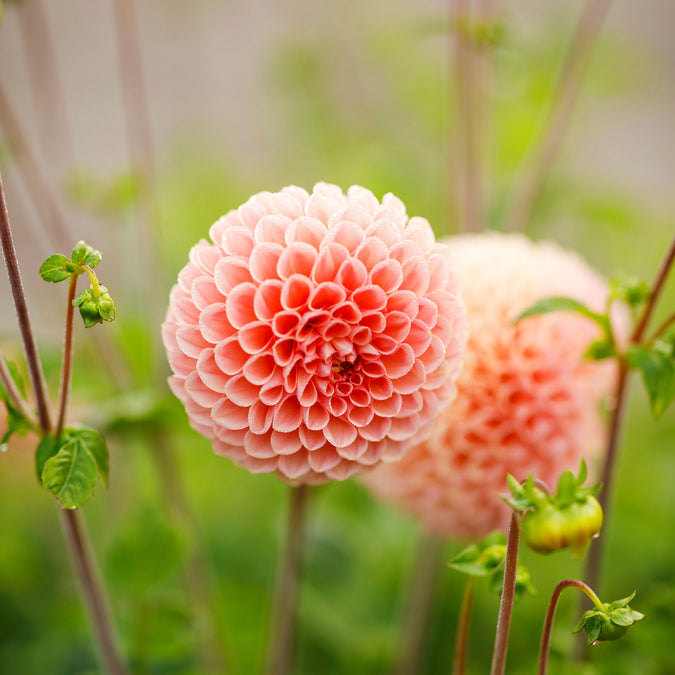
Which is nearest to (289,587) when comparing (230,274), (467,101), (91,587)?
(91,587)

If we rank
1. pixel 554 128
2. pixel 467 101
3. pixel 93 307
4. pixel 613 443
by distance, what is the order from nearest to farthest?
pixel 93 307 < pixel 613 443 < pixel 467 101 < pixel 554 128

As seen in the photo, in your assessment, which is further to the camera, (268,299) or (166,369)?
(166,369)

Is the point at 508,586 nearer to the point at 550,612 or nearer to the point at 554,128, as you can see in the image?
the point at 550,612

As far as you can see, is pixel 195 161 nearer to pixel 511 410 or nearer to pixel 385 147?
pixel 385 147

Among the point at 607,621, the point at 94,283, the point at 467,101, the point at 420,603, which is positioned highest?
the point at 467,101

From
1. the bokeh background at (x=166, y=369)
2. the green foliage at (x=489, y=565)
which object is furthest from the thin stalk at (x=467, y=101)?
the green foliage at (x=489, y=565)

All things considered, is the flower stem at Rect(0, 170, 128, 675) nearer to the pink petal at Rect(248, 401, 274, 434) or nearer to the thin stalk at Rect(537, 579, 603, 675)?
the pink petal at Rect(248, 401, 274, 434)

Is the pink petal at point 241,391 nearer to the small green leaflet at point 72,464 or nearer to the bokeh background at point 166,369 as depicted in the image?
the small green leaflet at point 72,464

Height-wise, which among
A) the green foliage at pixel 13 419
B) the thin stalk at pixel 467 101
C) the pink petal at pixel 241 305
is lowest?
the green foliage at pixel 13 419
